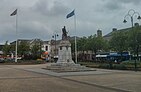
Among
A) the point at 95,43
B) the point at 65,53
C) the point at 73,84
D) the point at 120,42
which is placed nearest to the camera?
the point at 73,84

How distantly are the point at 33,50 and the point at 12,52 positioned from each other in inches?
548

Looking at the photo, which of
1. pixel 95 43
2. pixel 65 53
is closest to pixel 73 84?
pixel 65 53

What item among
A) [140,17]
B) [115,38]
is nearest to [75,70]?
[140,17]

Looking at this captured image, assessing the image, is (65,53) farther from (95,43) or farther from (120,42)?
(95,43)

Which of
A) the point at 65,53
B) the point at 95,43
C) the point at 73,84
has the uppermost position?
the point at 95,43

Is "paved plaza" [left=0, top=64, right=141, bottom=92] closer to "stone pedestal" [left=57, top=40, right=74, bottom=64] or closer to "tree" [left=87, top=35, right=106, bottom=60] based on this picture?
"stone pedestal" [left=57, top=40, right=74, bottom=64]

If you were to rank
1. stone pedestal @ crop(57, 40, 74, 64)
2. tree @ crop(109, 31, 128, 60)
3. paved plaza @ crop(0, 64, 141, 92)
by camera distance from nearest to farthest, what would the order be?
paved plaza @ crop(0, 64, 141, 92)
stone pedestal @ crop(57, 40, 74, 64)
tree @ crop(109, 31, 128, 60)

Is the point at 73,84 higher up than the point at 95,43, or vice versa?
the point at 95,43

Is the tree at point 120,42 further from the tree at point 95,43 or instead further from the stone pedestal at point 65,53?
the stone pedestal at point 65,53

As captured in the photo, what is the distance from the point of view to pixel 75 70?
40.3m

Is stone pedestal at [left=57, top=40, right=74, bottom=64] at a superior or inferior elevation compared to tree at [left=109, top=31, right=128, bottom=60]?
inferior

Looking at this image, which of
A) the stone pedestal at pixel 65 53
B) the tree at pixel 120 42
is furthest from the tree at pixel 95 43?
the stone pedestal at pixel 65 53

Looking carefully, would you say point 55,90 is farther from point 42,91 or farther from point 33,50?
point 33,50

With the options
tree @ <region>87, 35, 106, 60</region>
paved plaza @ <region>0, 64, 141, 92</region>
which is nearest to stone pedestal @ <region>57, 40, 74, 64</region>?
paved plaza @ <region>0, 64, 141, 92</region>
